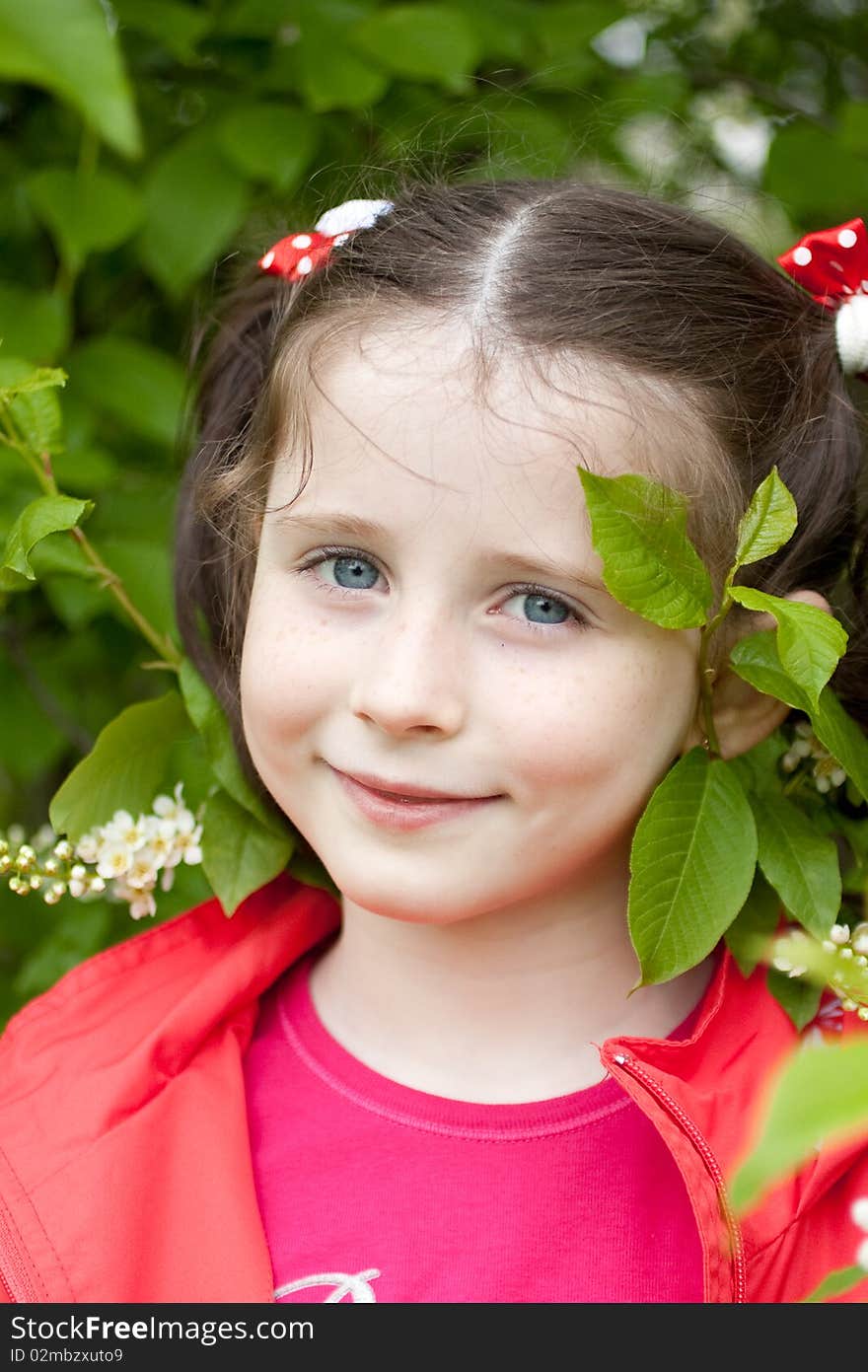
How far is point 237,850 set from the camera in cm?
150

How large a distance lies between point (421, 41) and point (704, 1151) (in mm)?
1271

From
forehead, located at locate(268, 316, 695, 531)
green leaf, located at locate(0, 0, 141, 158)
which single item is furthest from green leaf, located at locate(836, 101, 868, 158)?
green leaf, located at locate(0, 0, 141, 158)

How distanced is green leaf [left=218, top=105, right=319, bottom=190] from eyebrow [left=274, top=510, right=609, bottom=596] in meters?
0.65

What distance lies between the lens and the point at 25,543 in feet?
4.23

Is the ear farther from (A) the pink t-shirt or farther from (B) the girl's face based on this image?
(A) the pink t-shirt

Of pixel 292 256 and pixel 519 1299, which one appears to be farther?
pixel 292 256

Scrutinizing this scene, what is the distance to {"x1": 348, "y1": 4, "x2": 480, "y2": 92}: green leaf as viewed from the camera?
5.65ft

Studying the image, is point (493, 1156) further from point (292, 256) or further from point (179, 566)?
point (292, 256)

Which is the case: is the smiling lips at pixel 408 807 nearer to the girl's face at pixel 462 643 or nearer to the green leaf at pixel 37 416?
the girl's face at pixel 462 643

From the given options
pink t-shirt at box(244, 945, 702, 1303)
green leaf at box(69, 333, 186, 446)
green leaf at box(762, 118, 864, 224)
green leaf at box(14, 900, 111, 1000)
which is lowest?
green leaf at box(14, 900, 111, 1000)

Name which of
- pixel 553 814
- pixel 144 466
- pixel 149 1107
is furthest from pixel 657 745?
pixel 144 466

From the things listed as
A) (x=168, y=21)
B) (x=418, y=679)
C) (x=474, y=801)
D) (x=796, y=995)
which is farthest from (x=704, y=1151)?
(x=168, y=21)

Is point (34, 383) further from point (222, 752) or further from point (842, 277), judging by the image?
point (842, 277)

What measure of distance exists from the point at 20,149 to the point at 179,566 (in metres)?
0.84
